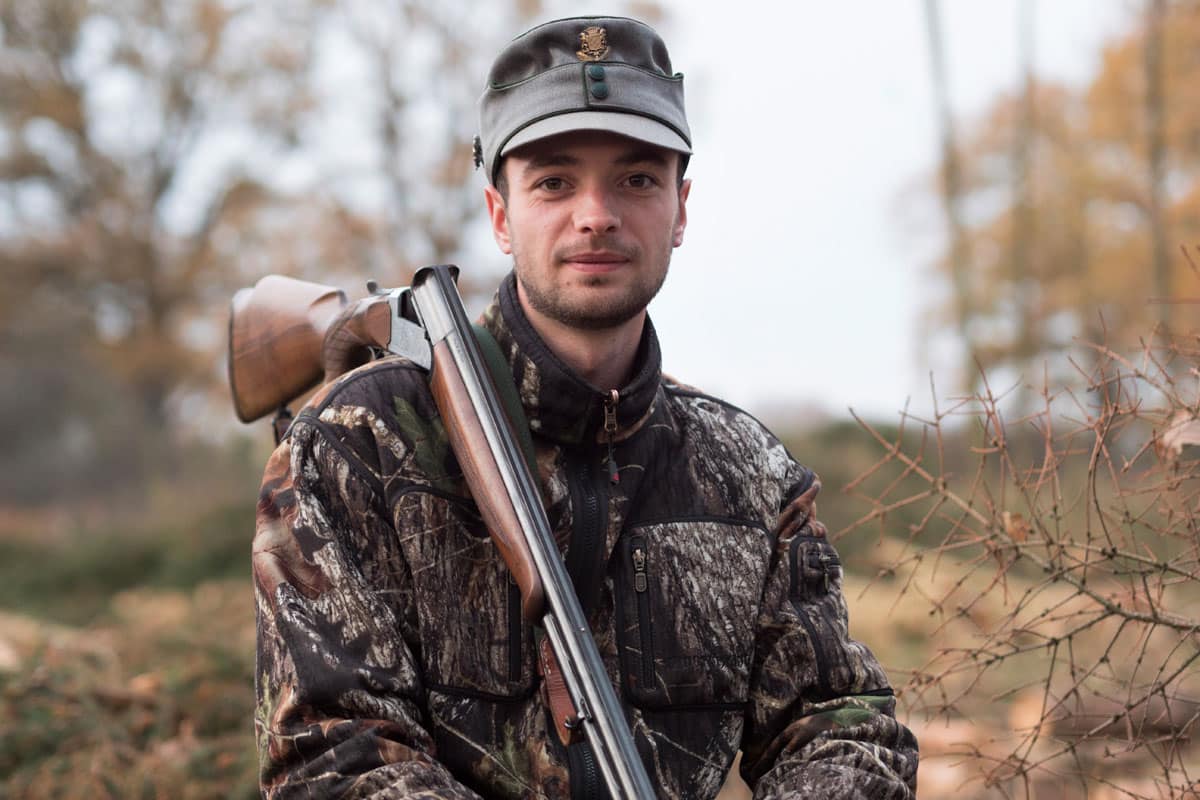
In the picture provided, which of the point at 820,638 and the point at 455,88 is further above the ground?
the point at 455,88

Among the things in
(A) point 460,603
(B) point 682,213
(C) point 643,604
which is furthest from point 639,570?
(B) point 682,213

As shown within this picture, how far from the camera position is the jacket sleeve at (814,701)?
2.88 m

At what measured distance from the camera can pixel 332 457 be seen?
2.77 m

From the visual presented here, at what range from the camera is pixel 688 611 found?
303 centimetres

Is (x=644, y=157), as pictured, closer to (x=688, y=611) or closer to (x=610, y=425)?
(x=610, y=425)

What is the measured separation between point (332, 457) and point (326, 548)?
0.75 feet

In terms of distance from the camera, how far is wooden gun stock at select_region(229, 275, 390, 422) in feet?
11.0

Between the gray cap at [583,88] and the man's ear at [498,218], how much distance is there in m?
0.07

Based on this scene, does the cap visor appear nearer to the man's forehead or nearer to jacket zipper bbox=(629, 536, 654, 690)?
the man's forehead

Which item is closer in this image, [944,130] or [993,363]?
[944,130]

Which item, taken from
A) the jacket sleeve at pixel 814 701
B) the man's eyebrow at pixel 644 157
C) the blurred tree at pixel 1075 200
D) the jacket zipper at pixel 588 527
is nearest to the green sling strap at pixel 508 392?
the jacket zipper at pixel 588 527

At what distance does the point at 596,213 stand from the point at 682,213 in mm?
488

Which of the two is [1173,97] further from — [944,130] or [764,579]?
[764,579]

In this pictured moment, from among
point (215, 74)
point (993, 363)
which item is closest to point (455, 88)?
point (215, 74)
